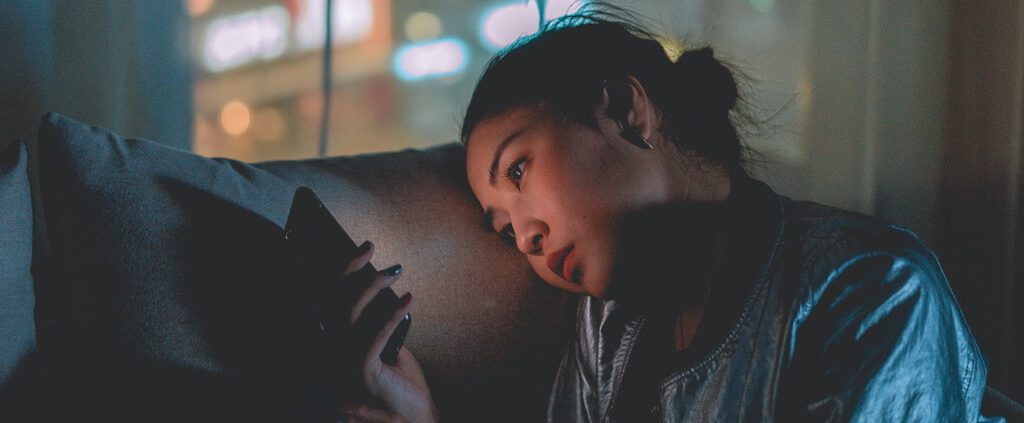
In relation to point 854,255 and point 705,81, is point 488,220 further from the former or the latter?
point 854,255

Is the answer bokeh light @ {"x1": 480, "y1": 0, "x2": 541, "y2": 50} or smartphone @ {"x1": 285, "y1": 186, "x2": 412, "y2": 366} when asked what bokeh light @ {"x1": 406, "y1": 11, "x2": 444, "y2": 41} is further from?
smartphone @ {"x1": 285, "y1": 186, "x2": 412, "y2": 366}

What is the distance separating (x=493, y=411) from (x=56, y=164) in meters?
0.64

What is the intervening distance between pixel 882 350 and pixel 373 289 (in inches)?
20.9

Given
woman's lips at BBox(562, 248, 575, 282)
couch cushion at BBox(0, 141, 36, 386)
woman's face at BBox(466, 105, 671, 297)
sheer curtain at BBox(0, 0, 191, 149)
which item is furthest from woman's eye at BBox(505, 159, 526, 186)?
sheer curtain at BBox(0, 0, 191, 149)

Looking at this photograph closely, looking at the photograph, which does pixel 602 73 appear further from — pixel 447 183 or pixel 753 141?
pixel 753 141

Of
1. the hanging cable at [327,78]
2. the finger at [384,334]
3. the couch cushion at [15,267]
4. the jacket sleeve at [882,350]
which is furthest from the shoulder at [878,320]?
the hanging cable at [327,78]

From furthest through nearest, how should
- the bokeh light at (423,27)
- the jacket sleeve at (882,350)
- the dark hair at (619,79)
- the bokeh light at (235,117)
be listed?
the bokeh light at (423,27) < the bokeh light at (235,117) < the dark hair at (619,79) < the jacket sleeve at (882,350)

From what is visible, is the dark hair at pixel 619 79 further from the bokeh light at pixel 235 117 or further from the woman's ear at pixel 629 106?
the bokeh light at pixel 235 117

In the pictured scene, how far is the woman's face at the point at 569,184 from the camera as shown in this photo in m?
0.93

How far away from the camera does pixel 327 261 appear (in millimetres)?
893

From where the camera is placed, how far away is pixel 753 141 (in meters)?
1.71

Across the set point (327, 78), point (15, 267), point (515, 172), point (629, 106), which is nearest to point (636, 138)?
point (629, 106)

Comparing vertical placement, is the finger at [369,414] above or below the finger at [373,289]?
below

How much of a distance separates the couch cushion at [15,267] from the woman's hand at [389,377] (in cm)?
35
